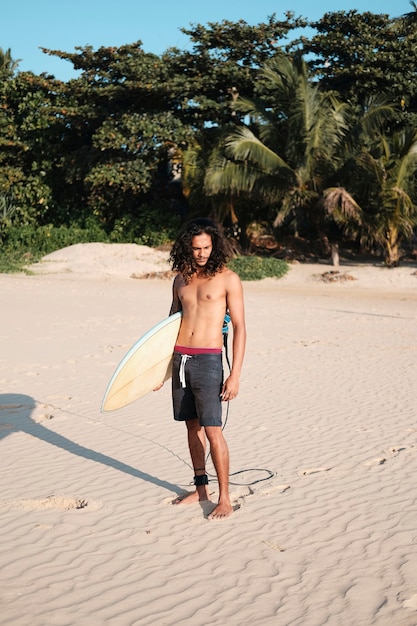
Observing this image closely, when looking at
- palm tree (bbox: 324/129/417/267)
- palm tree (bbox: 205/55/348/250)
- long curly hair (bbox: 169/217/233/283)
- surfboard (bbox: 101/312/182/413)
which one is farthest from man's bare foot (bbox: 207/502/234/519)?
palm tree (bbox: 205/55/348/250)

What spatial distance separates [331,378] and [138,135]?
18.5m

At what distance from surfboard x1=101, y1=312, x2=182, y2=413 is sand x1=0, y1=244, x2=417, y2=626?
0.68 meters

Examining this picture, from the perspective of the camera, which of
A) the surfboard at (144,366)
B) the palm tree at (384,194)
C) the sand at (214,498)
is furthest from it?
the palm tree at (384,194)

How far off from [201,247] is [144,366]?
858mm

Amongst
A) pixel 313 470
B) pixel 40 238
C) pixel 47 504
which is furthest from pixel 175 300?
pixel 40 238

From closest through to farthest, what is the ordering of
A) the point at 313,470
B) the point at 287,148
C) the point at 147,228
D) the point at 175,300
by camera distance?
the point at 175,300, the point at 313,470, the point at 287,148, the point at 147,228

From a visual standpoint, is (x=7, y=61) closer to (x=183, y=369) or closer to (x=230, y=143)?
(x=230, y=143)

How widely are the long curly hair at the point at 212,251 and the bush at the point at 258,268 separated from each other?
17.7 meters

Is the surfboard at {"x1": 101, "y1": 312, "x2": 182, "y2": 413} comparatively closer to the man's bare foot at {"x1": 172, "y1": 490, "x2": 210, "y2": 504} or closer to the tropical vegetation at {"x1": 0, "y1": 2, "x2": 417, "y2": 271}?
the man's bare foot at {"x1": 172, "y1": 490, "x2": 210, "y2": 504}

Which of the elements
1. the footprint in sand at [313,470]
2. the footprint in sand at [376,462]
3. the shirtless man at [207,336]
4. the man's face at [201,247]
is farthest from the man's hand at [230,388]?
the footprint in sand at [376,462]

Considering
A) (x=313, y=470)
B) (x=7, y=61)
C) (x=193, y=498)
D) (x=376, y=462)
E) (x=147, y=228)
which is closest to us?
(x=193, y=498)

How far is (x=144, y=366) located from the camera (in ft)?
15.5

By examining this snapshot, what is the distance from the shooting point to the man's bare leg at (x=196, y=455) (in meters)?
4.62

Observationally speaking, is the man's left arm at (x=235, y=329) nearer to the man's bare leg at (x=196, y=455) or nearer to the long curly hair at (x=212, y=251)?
the long curly hair at (x=212, y=251)
